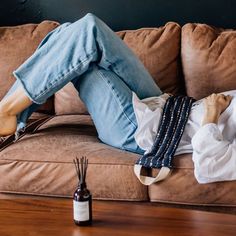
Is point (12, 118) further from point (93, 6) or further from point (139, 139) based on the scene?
point (93, 6)

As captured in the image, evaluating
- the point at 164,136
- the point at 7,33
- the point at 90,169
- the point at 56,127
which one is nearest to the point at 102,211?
the point at 90,169

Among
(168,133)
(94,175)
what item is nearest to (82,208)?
(94,175)

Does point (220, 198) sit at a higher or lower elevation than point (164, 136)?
lower

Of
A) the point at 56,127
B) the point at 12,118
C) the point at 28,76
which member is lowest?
the point at 56,127

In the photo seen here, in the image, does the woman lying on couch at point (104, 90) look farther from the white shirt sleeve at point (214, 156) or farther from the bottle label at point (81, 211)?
the bottle label at point (81, 211)

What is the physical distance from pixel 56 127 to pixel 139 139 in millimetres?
511

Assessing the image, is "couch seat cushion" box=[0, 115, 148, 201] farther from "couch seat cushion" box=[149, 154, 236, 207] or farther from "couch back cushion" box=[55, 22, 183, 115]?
"couch back cushion" box=[55, 22, 183, 115]

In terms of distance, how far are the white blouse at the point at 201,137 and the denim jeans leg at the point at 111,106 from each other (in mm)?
46

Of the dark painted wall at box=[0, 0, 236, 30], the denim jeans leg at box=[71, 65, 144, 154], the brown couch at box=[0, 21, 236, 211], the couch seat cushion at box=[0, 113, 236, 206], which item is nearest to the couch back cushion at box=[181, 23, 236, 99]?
the brown couch at box=[0, 21, 236, 211]

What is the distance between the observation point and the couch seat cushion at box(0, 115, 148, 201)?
177 cm

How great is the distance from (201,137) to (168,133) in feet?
0.70

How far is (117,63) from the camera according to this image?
1.98 meters

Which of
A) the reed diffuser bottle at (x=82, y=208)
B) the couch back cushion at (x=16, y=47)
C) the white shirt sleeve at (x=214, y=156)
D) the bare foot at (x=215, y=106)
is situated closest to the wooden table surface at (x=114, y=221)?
the reed diffuser bottle at (x=82, y=208)

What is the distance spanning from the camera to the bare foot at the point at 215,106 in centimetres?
175
